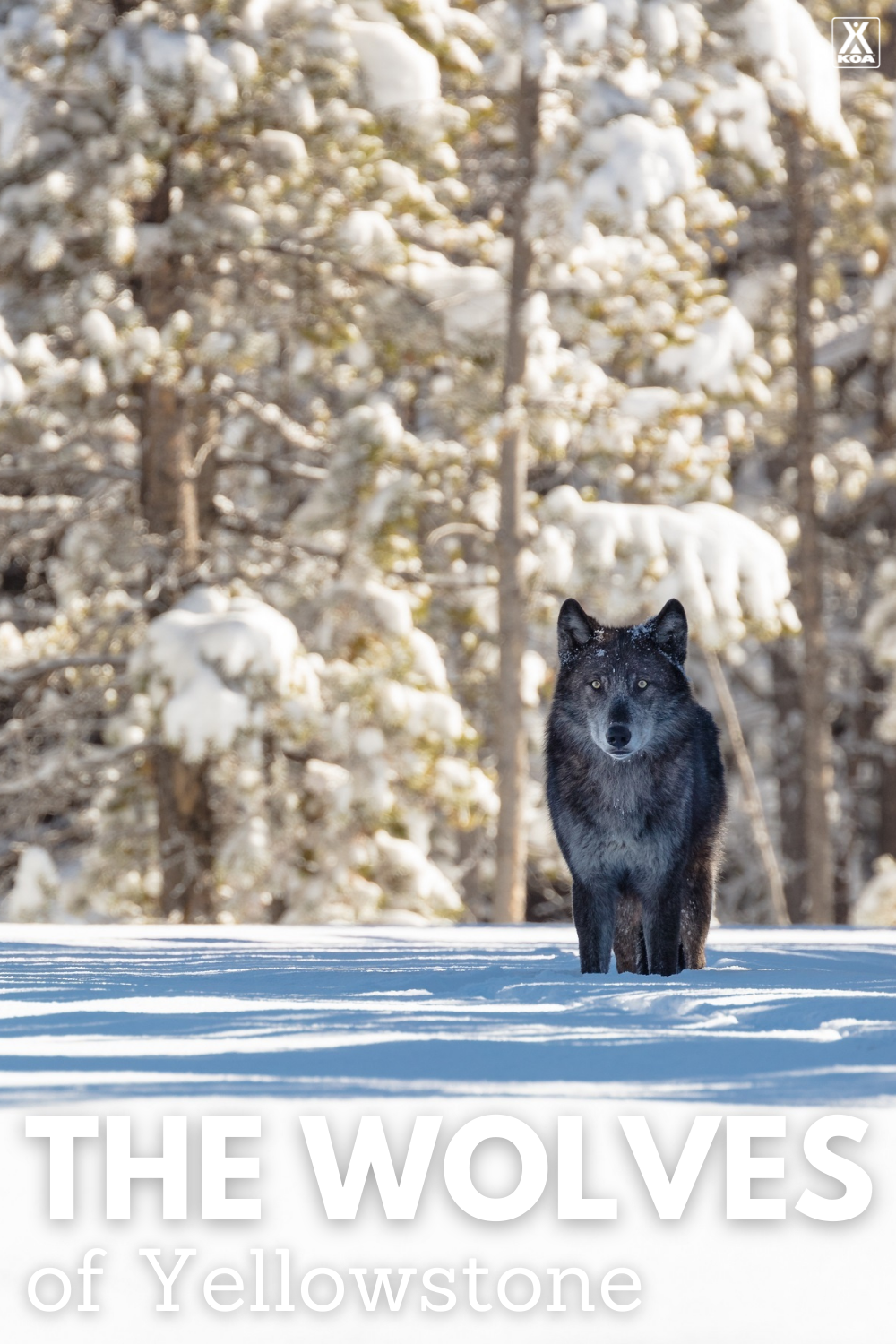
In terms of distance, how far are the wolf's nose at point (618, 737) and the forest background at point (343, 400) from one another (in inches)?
291

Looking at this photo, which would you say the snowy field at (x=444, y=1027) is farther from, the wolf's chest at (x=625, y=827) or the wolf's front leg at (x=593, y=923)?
the wolf's chest at (x=625, y=827)

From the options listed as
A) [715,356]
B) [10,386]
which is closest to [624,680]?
[10,386]

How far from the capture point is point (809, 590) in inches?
792

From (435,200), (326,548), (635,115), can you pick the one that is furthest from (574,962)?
(435,200)

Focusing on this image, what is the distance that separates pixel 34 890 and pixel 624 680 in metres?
9.73

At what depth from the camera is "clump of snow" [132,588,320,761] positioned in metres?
11.8

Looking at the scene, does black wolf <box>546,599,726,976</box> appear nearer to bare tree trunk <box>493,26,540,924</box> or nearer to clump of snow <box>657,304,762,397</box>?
bare tree trunk <box>493,26,540,924</box>

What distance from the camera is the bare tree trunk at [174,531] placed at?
43.8ft

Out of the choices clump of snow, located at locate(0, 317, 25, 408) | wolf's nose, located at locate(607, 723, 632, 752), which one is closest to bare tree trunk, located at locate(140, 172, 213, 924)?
clump of snow, located at locate(0, 317, 25, 408)

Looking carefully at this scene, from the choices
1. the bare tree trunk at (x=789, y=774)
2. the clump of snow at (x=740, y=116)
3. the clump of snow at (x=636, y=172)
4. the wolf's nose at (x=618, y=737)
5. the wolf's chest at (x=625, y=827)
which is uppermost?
the clump of snow at (x=740, y=116)

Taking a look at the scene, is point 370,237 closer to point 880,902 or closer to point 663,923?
point 880,902

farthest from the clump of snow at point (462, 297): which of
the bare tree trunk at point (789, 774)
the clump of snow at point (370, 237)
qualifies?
the bare tree trunk at point (789, 774)

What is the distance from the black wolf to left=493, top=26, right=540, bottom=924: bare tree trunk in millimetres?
10013

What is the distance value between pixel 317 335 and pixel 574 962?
10042 millimetres
